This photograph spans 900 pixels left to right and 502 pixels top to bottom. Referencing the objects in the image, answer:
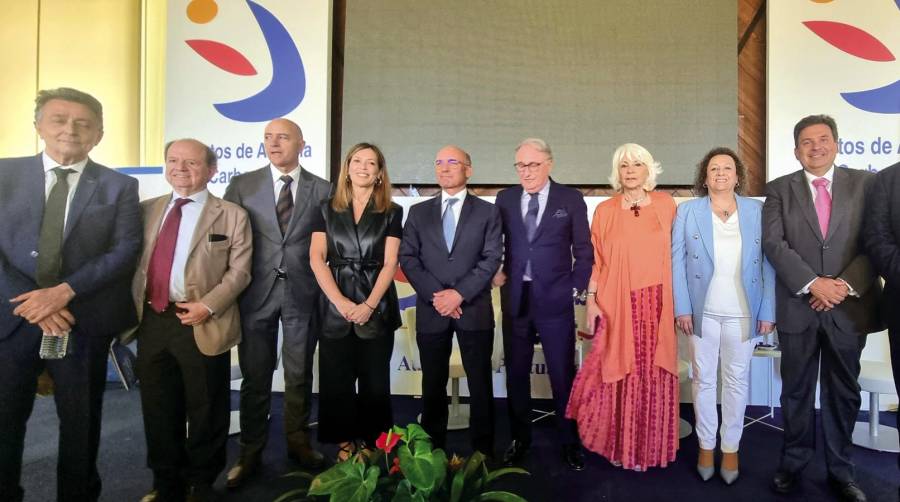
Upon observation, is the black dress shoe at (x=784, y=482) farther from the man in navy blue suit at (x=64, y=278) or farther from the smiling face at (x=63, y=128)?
the smiling face at (x=63, y=128)

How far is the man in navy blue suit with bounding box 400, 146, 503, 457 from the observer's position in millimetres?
2752

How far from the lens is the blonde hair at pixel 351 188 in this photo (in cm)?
271

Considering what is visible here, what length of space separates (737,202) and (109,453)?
3.93 meters

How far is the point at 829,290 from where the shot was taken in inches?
97.7

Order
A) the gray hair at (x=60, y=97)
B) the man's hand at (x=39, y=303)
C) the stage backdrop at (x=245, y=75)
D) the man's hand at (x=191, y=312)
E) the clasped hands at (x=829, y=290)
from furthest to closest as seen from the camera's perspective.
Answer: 1. the stage backdrop at (x=245, y=75)
2. the clasped hands at (x=829, y=290)
3. the man's hand at (x=191, y=312)
4. the gray hair at (x=60, y=97)
5. the man's hand at (x=39, y=303)

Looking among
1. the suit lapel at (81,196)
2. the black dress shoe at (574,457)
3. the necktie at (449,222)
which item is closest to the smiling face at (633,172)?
the necktie at (449,222)

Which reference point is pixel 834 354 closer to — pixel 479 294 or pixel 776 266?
pixel 776 266

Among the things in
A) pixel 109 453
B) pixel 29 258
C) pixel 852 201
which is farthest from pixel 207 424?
pixel 852 201

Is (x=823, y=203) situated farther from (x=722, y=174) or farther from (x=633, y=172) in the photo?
(x=633, y=172)

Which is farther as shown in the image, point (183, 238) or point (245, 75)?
point (245, 75)

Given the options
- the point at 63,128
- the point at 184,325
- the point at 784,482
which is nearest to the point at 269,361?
the point at 184,325

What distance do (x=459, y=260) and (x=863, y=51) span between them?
398cm

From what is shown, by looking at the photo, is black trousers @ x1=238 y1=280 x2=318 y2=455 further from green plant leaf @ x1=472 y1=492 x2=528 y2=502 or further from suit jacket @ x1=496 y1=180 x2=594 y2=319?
green plant leaf @ x1=472 y1=492 x2=528 y2=502

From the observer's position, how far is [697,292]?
2689mm
